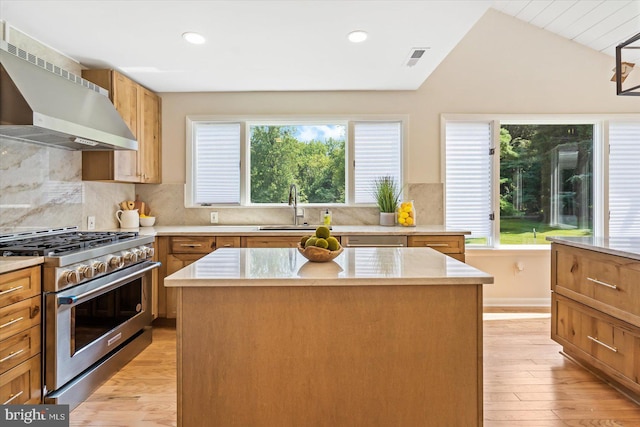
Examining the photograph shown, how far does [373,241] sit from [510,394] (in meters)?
1.52

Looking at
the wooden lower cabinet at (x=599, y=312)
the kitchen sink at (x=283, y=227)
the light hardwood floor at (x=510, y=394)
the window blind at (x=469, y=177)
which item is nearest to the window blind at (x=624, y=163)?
the window blind at (x=469, y=177)

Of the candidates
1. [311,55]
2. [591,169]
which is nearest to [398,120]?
[311,55]

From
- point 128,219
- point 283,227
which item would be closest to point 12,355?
Answer: point 128,219

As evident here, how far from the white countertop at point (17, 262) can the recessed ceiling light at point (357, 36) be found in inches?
93.5

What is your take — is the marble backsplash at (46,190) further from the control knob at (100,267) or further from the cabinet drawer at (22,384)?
the cabinet drawer at (22,384)

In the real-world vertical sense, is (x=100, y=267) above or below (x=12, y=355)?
above

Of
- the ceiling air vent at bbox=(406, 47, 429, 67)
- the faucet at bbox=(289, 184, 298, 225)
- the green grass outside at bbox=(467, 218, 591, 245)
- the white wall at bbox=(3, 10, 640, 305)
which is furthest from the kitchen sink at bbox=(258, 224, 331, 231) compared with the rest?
the green grass outside at bbox=(467, 218, 591, 245)

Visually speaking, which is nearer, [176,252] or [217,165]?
[176,252]

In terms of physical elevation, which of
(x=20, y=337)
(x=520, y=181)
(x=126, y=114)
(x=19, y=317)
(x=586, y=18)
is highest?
(x=586, y=18)

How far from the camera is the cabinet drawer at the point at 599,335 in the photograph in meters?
2.12

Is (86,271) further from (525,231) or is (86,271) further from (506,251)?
(525,231)

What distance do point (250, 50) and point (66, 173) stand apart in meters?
1.76

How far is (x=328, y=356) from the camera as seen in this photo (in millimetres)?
1505

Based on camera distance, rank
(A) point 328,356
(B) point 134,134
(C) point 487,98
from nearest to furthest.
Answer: (A) point 328,356 < (B) point 134,134 < (C) point 487,98
